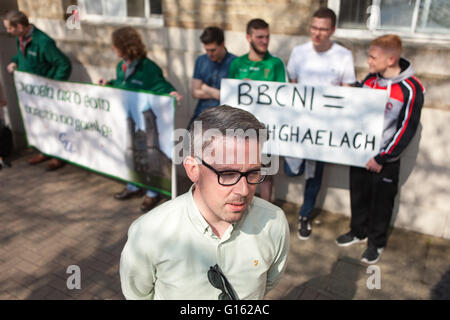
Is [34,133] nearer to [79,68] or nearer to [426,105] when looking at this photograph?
[79,68]

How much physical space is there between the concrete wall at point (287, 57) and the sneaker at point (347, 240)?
0.66 meters

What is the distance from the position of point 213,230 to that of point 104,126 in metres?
4.21

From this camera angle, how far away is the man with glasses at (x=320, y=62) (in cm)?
439

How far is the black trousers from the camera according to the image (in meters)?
4.37

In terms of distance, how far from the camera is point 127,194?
5.88 meters

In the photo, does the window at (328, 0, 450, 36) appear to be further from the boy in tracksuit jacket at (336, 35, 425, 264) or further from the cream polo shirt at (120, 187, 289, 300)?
the cream polo shirt at (120, 187, 289, 300)

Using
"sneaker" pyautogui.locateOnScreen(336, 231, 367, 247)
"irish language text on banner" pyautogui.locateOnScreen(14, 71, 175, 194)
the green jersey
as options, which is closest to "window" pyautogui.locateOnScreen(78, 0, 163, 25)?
"irish language text on banner" pyautogui.locateOnScreen(14, 71, 175, 194)

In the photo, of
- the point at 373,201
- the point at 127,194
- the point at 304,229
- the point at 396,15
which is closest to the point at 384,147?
the point at 373,201

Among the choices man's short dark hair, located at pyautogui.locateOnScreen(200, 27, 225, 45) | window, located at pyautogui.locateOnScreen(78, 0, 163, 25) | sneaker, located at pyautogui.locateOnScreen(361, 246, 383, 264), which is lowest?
sneaker, located at pyautogui.locateOnScreen(361, 246, 383, 264)

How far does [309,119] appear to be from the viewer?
4.63m

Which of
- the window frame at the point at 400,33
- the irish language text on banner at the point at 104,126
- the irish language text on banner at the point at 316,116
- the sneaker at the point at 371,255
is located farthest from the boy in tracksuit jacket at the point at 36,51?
the sneaker at the point at 371,255

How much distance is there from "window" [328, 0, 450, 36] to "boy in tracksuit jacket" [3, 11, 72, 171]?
12.9ft

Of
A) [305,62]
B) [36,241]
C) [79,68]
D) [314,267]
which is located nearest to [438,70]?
[305,62]

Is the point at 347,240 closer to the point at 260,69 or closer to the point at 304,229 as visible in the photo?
the point at 304,229
